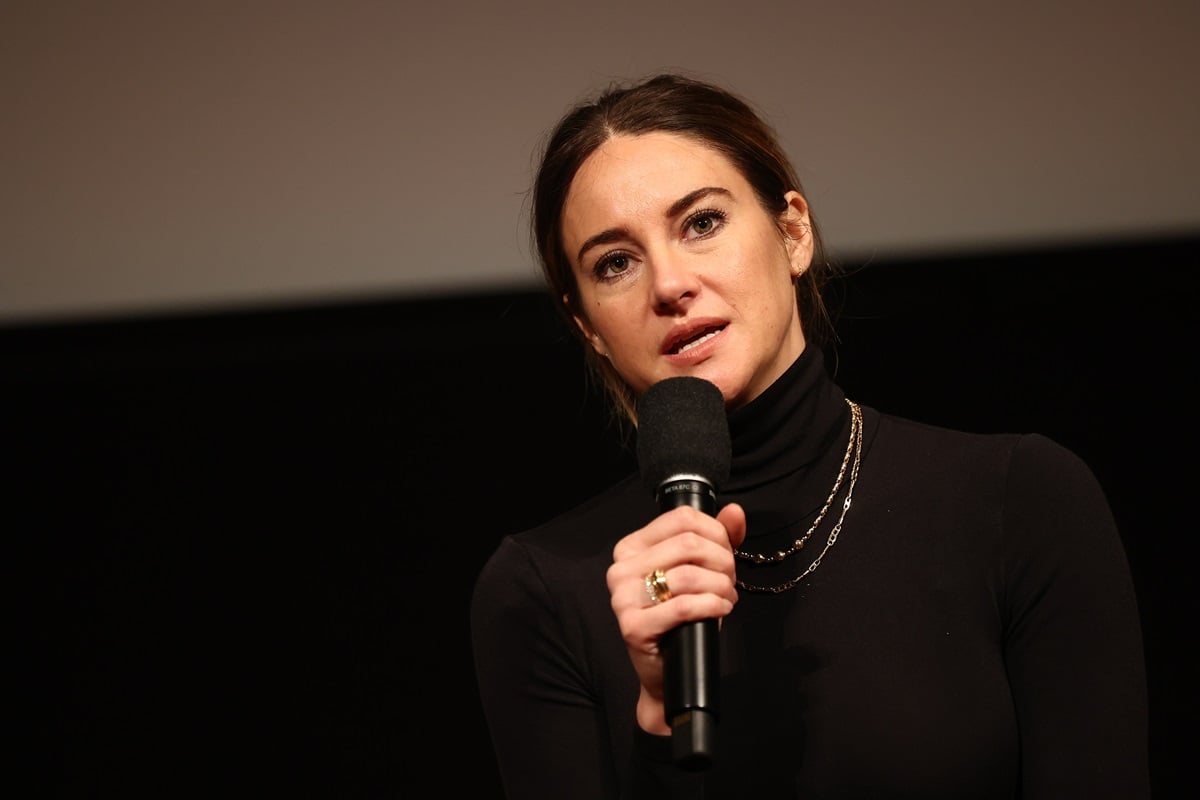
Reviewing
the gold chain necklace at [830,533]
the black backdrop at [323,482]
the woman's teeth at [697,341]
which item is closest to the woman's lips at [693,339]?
the woman's teeth at [697,341]

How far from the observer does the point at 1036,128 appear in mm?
2145

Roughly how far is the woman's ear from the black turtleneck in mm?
127

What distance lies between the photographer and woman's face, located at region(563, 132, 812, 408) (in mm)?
1417

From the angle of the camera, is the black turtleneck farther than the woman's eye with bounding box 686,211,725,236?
No

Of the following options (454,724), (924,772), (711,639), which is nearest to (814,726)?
(924,772)

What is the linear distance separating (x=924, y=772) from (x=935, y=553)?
23 cm

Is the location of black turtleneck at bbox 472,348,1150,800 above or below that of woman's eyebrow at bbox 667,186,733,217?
below

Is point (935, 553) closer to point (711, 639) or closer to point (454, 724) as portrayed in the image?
point (711, 639)

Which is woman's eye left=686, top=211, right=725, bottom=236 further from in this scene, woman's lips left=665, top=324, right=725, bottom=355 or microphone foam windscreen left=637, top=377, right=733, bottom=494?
microphone foam windscreen left=637, top=377, right=733, bottom=494

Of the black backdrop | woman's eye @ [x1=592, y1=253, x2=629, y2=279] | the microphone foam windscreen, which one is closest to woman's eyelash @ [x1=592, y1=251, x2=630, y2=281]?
woman's eye @ [x1=592, y1=253, x2=629, y2=279]

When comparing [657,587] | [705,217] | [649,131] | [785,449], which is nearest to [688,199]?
[705,217]

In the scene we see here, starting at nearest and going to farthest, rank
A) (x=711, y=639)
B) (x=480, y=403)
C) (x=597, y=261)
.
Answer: (x=711, y=639), (x=597, y=261), (x=480, y=403)

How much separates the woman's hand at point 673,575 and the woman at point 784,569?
0.25 ft

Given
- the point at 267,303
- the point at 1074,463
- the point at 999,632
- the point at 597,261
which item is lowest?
the point at 999,632
